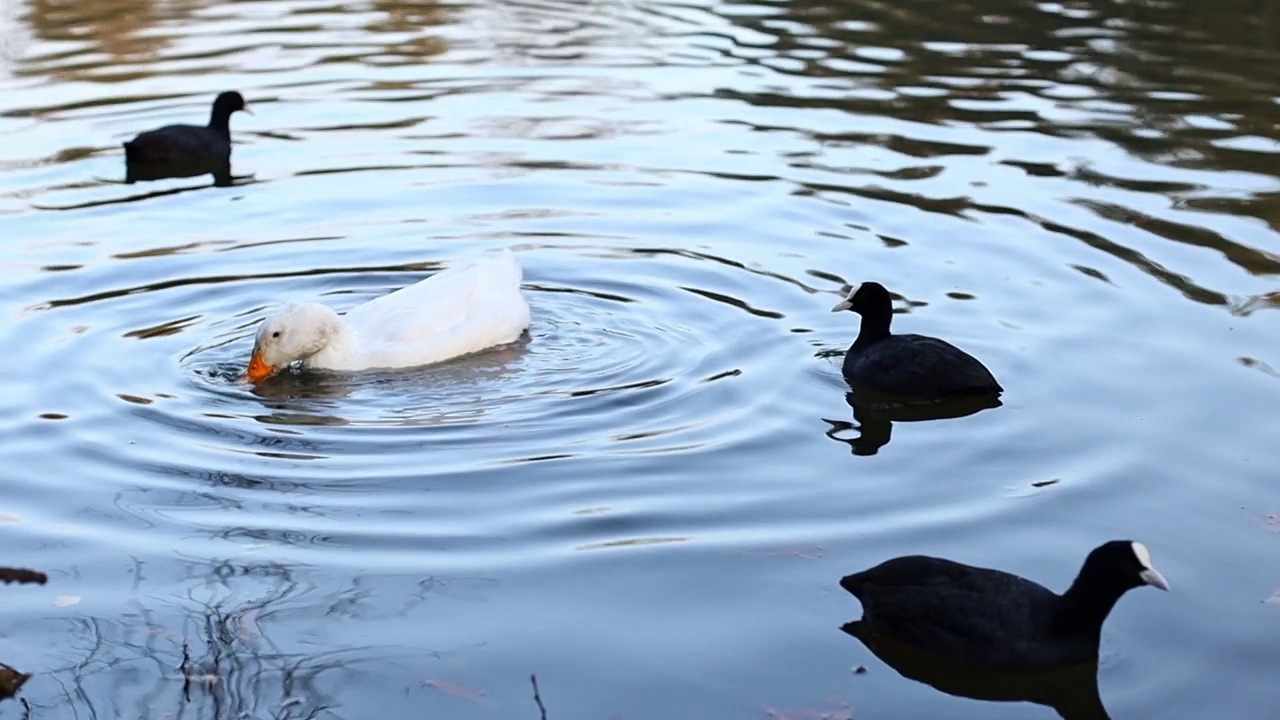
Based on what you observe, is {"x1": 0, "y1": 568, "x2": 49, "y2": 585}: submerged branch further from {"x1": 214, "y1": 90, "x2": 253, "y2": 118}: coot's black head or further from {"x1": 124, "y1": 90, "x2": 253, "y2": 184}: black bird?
{"x1": 214, "y1": 90, "x2": 253, "y2": 118}: coot's black head

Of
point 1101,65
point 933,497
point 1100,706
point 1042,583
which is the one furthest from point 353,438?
point 1101,65

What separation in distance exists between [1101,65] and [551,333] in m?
10.5

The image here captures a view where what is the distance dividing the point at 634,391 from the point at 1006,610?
356 centimetres

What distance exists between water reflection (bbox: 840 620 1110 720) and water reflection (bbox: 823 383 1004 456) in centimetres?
244

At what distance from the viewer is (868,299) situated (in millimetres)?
10352

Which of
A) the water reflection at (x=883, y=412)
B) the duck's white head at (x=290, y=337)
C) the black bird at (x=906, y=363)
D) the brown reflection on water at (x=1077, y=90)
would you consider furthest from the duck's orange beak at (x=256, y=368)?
the brown reflection on water at (x=1077, y=90)

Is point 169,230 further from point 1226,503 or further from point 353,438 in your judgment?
point 1226,503

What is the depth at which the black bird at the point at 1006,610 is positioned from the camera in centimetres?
653

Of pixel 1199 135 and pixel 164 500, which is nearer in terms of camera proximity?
pixel 164 500

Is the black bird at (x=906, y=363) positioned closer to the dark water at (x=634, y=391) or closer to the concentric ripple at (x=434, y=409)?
the dark water at (x=634, y=391)

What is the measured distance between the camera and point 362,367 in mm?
10367

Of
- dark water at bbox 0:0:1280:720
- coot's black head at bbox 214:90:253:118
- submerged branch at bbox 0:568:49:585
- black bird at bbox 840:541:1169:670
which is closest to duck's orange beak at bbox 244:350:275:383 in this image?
dark water at bbox 0:0:1280:720

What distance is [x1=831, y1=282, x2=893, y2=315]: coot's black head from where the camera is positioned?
10.3m

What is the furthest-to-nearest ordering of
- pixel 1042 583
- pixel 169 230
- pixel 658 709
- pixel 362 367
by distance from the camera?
pixel 169 230, pixel 362 367, pixel 1042 583, pixel 658 709
